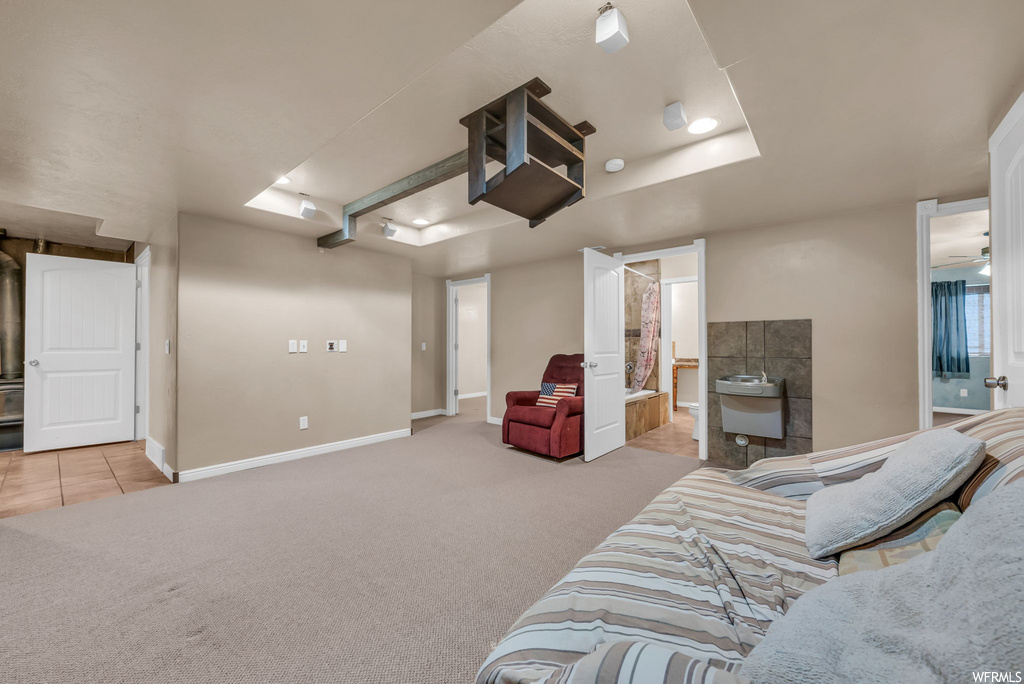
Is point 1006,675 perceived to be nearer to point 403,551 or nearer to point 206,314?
point 403,551

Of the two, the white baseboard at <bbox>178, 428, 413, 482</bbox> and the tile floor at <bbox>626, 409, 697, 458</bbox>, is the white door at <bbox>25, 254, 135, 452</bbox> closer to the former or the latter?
the white baseboard at <bbox>178, 428, 413, 482</bbox>

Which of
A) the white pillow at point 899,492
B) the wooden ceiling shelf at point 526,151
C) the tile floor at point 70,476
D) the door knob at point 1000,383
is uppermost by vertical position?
the wooden ceiling shelf at point 526,151

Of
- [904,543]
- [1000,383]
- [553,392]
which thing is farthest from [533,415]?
[904,543]

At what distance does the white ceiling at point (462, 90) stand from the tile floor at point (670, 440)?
8.27 ft

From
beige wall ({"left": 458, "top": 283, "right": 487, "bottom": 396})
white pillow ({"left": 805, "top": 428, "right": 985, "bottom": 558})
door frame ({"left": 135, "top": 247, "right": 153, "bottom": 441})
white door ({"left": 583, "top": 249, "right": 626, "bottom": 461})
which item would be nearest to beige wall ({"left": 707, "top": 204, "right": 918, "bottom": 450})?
white door ({"left": 583, "top": 249, "right": 626, "bottom": 461})

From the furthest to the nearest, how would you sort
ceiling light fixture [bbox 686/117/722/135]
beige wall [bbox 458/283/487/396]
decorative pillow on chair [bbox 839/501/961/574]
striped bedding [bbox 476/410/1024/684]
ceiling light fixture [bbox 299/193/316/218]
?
beige wall [bbox 458/283/487/396], ceiling light fixture [bbox 299/193/316/218], ceiling light fixture [bbox 686/117/722/135], decorative pillow on chair [bbox 839/501/961/574], striped bedding [bbox 476/410/1024/684]

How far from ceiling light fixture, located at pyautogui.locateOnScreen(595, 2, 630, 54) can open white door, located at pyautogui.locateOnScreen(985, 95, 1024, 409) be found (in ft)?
5.20

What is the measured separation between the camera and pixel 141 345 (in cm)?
470

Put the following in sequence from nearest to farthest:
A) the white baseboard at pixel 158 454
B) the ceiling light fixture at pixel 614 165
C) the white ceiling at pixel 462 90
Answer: the white ceiling at pixel 462 90, the ceiling light fixture at pixel 614 165, the white baseboard at pixel 158 454

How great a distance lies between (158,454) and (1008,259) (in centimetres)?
596

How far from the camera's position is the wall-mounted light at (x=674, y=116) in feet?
7.09

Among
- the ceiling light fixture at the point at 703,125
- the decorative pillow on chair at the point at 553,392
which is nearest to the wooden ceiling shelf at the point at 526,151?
the ceiling light fixture at the point at 703,125

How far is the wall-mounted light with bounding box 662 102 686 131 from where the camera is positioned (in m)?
2.16

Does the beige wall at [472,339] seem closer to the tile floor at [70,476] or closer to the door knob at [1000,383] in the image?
the tile floor at [70,476]
